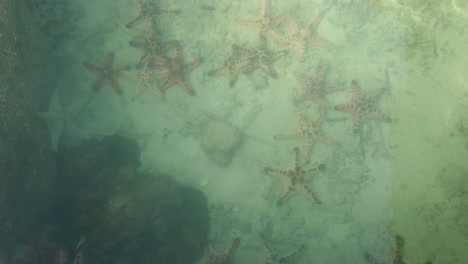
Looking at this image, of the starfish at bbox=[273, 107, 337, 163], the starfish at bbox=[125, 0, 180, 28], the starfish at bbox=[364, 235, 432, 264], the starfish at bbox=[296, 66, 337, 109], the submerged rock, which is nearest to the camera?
the submerged rock

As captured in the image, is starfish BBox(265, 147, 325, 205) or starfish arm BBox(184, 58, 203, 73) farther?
starfish arm BBox(184, 58, 203, 73)

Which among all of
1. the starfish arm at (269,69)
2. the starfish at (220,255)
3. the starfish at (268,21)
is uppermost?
the starfish at (268,21)

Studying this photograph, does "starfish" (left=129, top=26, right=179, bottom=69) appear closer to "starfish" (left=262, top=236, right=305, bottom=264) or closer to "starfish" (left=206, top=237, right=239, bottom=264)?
"starfish" (left=206, top=237, right=239, bottom=264)

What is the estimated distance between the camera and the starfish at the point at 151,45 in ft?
23.6

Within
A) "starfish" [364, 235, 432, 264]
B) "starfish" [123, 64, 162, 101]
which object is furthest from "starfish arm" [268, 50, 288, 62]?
"starfish" [364, 235, 432, 264]

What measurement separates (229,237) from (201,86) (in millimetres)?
3280

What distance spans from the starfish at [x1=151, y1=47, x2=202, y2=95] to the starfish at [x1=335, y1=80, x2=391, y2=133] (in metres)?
3.30

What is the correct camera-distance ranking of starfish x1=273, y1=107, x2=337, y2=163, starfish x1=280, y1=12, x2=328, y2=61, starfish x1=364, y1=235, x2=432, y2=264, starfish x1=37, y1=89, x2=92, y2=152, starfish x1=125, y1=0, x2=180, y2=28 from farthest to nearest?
starfish x1=125, y1=0, x2=180, y2=28
starfish x1=280, y1=12, x2=328, y2=61
starfish x1=273, y1=107, x2=337, y2=163
starfish x1=37, y1=89, x2=92, y2=152
starfish x1=364, y1=235, x2=432, y2=264

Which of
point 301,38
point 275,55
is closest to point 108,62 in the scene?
point 275,55

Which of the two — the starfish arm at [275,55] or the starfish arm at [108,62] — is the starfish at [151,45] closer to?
the starfish arm at [108,62]

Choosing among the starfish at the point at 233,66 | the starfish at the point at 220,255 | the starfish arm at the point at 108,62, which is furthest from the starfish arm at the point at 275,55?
the starfish at the point at 220,255

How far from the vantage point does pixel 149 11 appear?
734cm

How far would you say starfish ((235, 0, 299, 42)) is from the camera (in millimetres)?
7199

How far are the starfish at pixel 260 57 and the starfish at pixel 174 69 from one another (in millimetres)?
1035
